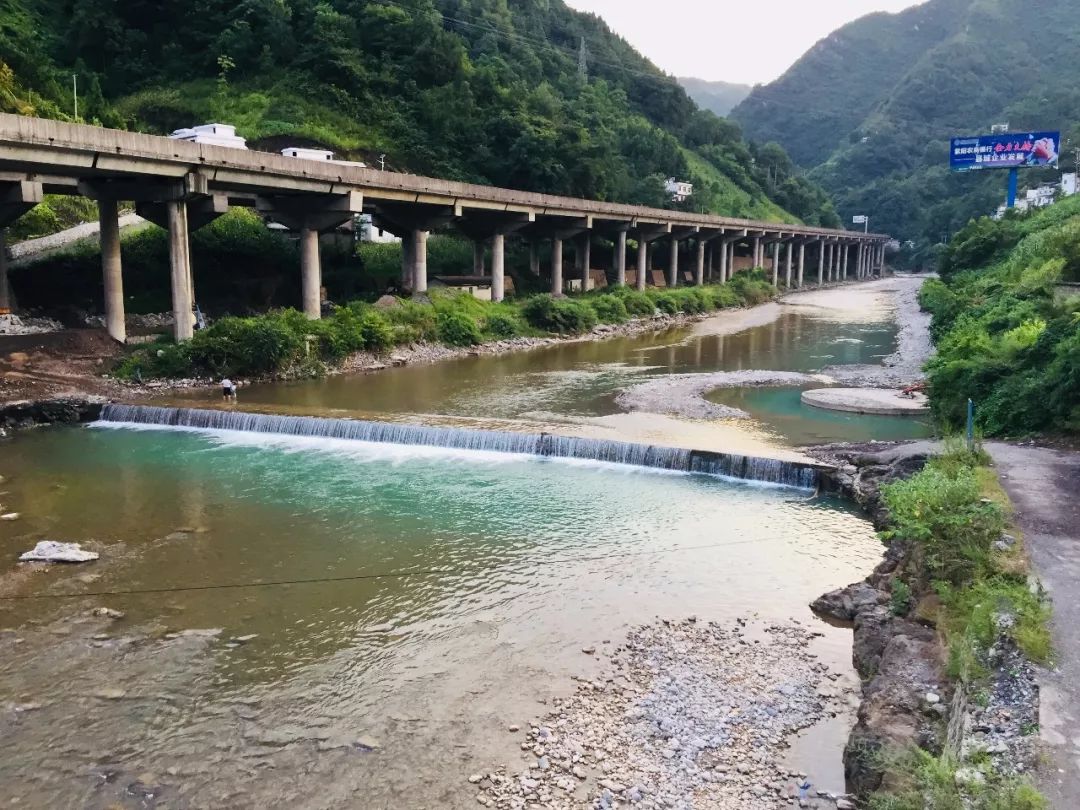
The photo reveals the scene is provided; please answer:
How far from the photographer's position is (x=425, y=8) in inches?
3125

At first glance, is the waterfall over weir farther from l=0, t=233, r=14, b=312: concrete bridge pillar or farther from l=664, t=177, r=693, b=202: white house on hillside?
l=664, t=177, r=693, b=202: white house on hillside

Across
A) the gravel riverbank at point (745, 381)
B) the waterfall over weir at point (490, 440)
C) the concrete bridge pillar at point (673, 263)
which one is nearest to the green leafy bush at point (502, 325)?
the gravel riverbank at point (745, 381)

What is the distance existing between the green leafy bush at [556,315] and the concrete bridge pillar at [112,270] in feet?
70.9

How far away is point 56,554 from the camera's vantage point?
47.6ft

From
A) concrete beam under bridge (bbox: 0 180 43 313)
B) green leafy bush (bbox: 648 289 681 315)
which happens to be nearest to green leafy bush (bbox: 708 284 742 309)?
green leafy bush (bbox: 648 289 681 315)

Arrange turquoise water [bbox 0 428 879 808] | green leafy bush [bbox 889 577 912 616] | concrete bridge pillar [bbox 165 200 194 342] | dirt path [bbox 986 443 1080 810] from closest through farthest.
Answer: dirt path [bbox 986 443 1080 810], turquoise water [bbox 0 428 879 808], green leafy bush [bbox 889 577 912 616], concrete bridge pillar [bbox 165 200 194 342]

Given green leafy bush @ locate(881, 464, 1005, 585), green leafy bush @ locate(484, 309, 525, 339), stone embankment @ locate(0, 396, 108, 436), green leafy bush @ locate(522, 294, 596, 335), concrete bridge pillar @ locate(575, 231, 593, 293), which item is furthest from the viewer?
concrete bridge pillar @ locate(575, 231, 593, 293)

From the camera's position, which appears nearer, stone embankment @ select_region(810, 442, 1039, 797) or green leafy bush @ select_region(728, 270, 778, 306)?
stone embankment @ select_region(810, 442, 1039, 797)

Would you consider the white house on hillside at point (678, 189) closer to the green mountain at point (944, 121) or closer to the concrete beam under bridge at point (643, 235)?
the concrete beam under bridge at point (643, 235)

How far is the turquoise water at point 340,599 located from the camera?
8.98 meters

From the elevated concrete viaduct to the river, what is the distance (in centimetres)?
932

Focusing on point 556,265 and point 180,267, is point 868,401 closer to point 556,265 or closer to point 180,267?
point 180,267

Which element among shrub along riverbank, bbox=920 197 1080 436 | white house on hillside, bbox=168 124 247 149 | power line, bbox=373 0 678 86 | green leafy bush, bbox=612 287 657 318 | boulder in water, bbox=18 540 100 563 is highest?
power line, bbox=373 0 678 86

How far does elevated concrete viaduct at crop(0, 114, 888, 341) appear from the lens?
27.4m
